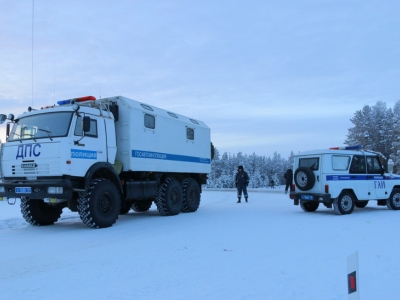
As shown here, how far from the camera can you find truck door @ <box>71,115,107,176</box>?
935 cm

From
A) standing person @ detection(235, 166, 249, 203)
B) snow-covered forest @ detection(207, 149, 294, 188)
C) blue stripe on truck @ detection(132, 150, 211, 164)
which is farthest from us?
snow-covered forest @ detection(207, 149, 294, 188)

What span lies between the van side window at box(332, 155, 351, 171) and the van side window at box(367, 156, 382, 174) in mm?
1179

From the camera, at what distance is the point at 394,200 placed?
46.2ft

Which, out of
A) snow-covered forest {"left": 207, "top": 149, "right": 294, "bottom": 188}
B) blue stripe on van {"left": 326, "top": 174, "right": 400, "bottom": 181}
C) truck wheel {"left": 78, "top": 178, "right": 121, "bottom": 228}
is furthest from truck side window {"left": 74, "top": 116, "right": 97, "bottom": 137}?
snow-covered forest {"left": 207, "top": 149, "right": 294, "bottom": 188}

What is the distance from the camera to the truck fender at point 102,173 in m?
9.48

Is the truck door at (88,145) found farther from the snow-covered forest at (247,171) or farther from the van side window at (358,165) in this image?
the snow-covered forest at (247,171)

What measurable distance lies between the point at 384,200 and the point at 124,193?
9711mm

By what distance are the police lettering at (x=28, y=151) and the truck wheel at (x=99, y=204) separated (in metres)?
1.56

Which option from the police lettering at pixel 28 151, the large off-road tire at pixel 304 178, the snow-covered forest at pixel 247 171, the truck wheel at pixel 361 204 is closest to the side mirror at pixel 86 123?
the police lettering at pixel 28 151

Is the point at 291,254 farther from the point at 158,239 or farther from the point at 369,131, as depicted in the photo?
the point at 369,131

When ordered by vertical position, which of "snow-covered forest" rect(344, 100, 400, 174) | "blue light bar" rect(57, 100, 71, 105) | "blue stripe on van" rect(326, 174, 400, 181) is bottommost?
"blue stripe on van" rect(326, 174, 400, 181)

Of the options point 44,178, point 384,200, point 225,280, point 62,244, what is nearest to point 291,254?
point 225,280

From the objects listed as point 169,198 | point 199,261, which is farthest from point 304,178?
point 199,261

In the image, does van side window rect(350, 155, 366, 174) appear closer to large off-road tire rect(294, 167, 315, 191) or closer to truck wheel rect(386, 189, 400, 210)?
large off-road tire rect(294, 167, 315, 191)
